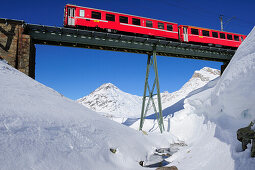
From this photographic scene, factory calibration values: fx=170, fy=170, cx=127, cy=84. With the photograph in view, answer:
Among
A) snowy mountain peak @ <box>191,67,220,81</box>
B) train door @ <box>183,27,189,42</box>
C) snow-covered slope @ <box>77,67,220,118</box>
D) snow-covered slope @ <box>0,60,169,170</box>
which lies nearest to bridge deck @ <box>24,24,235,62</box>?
train door @ <box>183,27,189,42</box>

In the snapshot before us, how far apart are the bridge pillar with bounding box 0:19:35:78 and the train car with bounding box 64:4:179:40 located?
3647mm

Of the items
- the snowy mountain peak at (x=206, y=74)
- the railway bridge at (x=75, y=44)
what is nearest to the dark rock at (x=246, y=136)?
the railway bridge at (x=75, y=44)

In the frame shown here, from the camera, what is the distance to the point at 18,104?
4.31 metres

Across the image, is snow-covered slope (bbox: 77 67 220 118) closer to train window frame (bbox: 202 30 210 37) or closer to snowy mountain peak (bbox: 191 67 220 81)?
snowy mountain peak (bbox: 191 67 220 81)

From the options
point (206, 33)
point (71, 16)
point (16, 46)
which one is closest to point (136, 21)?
point (71, 16)

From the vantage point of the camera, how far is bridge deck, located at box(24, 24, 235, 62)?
41.4 ft

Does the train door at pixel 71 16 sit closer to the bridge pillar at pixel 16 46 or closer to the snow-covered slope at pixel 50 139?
the bridge pillar at pixel 16 46

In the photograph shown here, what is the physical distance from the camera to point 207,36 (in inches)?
716

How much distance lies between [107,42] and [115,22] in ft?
7.37

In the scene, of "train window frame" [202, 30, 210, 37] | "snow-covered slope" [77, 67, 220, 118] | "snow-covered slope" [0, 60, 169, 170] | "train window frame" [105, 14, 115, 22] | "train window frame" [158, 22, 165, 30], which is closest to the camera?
"snow-covered slope" [0, 60, 169, 170]

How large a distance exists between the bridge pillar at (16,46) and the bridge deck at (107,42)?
2.82 feet

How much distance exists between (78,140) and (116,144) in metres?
1.48

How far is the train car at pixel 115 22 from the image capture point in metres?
13.9

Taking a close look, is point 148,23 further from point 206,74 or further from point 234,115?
point 206,74
